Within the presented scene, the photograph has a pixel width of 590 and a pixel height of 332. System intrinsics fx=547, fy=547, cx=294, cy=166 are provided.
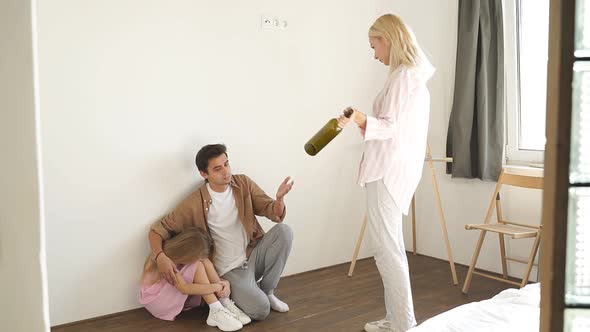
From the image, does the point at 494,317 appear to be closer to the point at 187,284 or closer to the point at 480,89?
the point at 187,284

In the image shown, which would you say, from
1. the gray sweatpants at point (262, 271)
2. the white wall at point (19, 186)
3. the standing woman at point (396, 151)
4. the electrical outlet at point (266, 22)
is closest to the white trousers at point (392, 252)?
the standing woman at point (396, 151)

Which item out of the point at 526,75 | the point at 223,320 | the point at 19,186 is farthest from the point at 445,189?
the point at 19,186

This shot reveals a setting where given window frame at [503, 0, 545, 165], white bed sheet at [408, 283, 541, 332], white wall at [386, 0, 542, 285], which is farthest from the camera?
white wall at [386, 0, 542, 285]

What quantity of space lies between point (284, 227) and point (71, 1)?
5.05 ft

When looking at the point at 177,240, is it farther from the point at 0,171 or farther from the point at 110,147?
the point at 0,171

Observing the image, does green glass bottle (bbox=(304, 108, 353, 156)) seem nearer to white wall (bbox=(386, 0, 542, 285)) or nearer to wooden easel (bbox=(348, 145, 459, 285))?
wooden easel (bbox=(348, 145, 459, 285))

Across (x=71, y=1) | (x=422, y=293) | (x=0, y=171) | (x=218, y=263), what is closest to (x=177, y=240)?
(x=218, y=263)

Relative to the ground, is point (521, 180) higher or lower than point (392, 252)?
higher

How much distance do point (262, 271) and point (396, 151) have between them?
1073 mm

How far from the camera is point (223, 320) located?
2658mm

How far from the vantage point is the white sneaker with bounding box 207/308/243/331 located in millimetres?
2631

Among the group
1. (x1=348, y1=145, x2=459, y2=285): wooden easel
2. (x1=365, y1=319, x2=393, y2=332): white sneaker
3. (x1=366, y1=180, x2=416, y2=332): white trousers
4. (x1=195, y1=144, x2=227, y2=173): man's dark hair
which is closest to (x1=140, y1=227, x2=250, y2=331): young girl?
(x1=195, y1=144, x2=227, y2=173): man's dark hair

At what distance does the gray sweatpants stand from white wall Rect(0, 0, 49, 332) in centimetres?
188

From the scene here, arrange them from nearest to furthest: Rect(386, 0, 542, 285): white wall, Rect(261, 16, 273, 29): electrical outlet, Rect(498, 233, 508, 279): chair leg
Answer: Rect(261, 16, 273, 29): electrical outlet, Rect(498, 233, 508, 279): chair leg, Rect(386, 0, 542, 285): white wall
